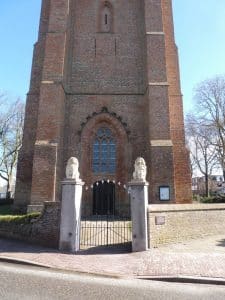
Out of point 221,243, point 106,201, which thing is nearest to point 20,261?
point 221,243

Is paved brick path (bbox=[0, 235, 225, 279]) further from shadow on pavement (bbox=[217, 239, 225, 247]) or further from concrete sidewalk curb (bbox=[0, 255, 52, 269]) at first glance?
concrete sidewalk curb (bbox=[0, 255, 52, 269])

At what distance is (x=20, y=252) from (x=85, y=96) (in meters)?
12.4

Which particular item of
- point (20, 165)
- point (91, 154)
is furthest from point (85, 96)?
point (20, 165)

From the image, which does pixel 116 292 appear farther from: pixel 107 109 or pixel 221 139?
pixel 221 139

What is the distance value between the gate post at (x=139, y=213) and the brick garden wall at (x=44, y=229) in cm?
280

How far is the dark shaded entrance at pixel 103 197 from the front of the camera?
17.9 meters

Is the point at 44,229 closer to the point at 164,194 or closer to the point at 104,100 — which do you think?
the point at 164,194

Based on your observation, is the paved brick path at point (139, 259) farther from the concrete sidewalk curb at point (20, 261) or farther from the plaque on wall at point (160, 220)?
the plaque on wall at point (160, 220)

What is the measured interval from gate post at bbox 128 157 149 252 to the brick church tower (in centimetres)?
583

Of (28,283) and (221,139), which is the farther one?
(221,139)

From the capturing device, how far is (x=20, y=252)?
30.5ft

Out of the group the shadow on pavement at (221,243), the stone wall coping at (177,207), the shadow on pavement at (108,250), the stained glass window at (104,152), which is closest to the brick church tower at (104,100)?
the stained glass window at (104,152)

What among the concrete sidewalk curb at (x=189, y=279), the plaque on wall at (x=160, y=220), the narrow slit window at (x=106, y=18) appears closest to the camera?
the concrete sidewalk curb at (x=189, y=279)

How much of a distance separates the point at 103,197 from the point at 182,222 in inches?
287
